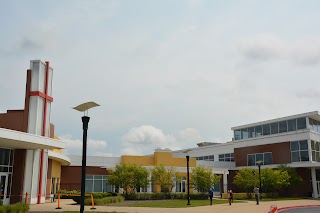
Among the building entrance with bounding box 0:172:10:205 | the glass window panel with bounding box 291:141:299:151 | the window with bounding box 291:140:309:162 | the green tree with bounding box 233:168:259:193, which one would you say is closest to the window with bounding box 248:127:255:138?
the glass window panel with bounding box 291:141:299:151

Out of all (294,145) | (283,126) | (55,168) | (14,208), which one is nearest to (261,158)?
(283,126)

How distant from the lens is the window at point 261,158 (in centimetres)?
5594

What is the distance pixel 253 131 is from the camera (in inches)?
2403

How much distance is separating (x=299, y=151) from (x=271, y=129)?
7369 millimetres

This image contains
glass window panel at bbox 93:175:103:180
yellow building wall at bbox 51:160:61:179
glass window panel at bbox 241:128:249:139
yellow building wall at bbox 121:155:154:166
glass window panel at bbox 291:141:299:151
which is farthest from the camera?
glass window panel at bbox 241:128:249:139

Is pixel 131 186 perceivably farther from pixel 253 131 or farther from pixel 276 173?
pixel 253 131

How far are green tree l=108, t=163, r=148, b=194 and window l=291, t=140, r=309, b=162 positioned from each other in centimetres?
2138

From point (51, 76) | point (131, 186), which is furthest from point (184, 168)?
point (51, 76)

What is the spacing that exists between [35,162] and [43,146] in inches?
93.7

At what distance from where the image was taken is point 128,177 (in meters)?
43.5

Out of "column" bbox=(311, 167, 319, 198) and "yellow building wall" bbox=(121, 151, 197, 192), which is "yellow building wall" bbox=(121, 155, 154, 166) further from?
"column" bbox=(311, 167, 319, 198)

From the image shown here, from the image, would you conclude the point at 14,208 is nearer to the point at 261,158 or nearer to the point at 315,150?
the point at 315,150

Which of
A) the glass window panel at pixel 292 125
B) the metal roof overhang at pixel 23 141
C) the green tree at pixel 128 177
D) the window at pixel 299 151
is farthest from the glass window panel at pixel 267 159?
the metal roof overhang at pixel 23 141

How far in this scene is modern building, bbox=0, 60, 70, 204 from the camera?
29531 millimetres
